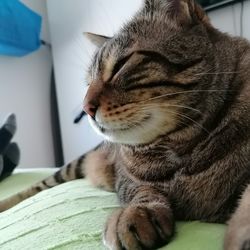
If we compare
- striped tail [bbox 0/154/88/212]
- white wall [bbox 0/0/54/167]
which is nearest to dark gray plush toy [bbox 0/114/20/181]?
striped tail [bbox 0/154/88/212]

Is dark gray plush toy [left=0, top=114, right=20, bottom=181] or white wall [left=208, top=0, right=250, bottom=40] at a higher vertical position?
white wall [left=208, top=0, right=250, bottom=40]

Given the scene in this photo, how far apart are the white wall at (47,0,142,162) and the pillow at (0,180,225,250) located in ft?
4.07

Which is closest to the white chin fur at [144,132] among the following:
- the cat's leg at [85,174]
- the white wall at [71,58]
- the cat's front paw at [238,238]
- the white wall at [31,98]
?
the cat's front paw at [238,238]

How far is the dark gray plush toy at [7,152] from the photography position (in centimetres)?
148

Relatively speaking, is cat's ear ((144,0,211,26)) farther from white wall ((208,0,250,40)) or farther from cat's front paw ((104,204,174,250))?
white wall ((208,0,250,40))

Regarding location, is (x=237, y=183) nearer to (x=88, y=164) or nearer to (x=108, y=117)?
(x=108, y=117)

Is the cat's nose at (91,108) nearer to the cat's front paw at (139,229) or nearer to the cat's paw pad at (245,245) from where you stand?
the cat's front paw at (139,229)

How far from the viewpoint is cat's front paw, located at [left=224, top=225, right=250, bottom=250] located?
1.62 feet

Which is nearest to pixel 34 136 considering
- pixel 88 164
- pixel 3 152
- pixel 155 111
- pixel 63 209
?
pixel 3 152

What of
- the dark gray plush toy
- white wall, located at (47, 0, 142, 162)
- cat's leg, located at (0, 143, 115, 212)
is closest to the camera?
cat's leg, located at (0, 143, 115, 212)

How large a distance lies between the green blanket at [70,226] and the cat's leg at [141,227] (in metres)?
0.02

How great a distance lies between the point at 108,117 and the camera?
0.71 metres

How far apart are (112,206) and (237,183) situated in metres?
0.27

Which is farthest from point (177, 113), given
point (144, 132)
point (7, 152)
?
point (7, 152)
